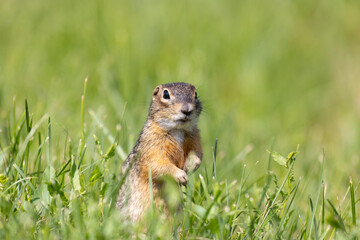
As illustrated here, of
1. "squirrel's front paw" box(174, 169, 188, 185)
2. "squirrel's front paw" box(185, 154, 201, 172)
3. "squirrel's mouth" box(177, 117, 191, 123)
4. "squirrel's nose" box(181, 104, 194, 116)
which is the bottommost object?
"squirrel's front paw" box(174, 169, 188, 185)

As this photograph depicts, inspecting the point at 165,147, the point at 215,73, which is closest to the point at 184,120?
the point at 165,147

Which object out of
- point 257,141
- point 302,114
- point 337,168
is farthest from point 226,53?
point 337,168

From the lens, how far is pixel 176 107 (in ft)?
14.0

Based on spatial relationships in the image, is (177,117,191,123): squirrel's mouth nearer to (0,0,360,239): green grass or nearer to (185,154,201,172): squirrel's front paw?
(185,154,201,172): squirrel's front paw

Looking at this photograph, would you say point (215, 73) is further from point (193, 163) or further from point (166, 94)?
point (193, 163)

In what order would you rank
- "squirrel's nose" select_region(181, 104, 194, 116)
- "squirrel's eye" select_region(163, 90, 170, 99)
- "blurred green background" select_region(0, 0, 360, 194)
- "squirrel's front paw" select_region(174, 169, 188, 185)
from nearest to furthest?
"squirrel's front paw" select_region(174, 169, 188, 185), "squirrel's nose" select_region(181, 104, 194, 116), "squirrel's eye" select_region(163, 90, 170, 99), "blurred green background" select_region(0, 0, 360, 194)

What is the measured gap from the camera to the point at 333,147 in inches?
294

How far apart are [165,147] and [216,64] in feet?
15.2

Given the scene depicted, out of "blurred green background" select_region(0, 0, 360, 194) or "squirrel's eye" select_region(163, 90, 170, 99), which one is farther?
"blurred green background" select_region(0, 0, 360, 194)

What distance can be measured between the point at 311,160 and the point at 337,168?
2.01 feet

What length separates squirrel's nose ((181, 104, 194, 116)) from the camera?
4189 mm

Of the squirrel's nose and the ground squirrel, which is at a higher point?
the squirrel's nose

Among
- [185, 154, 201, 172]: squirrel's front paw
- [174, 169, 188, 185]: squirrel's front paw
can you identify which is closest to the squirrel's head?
[185, 154, 201, 172]: squirrel's front paw

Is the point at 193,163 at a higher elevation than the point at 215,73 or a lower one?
lower
